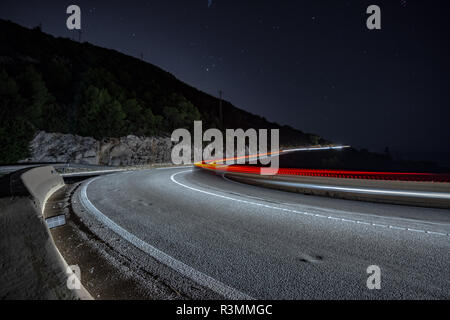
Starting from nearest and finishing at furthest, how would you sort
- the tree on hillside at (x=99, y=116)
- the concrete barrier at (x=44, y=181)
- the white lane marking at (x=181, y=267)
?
1. the white lane marking at (x=181, y=267)
2. the concrete barrier at (x=44, y=181)
3. the tree on hillside at (x=99, y=116)

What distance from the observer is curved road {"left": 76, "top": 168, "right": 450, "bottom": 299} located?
8.25 ft

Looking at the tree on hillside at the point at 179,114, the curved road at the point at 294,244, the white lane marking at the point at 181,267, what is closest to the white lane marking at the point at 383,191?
the curved road at the point at 294,244

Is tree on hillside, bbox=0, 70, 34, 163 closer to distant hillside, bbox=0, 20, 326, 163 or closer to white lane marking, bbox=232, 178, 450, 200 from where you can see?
distant hillside, bbox=0, 20, 326, 163

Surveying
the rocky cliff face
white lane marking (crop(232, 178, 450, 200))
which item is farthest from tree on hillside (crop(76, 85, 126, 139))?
white lane marking (crop(232, 178, 450, 200))

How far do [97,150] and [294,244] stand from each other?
31.7 meters

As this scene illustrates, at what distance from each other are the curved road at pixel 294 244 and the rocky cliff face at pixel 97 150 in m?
25.0

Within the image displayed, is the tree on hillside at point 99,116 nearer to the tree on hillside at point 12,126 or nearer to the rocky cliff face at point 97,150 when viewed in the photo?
the rocky cliff face at point 97,150

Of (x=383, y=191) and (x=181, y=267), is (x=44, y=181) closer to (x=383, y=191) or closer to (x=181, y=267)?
(x=181, y=267)

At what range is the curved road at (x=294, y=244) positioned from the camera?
8.25ft

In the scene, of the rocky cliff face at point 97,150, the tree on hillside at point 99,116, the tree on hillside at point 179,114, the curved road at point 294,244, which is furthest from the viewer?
the tree on hillside at point 179,114

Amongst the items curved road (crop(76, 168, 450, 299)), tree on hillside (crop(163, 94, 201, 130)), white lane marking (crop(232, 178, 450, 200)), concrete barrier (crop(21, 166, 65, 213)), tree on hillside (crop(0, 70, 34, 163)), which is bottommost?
curved road (crop(76, 168, 450, 299))

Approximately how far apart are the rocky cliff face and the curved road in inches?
984

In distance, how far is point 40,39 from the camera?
174ft
